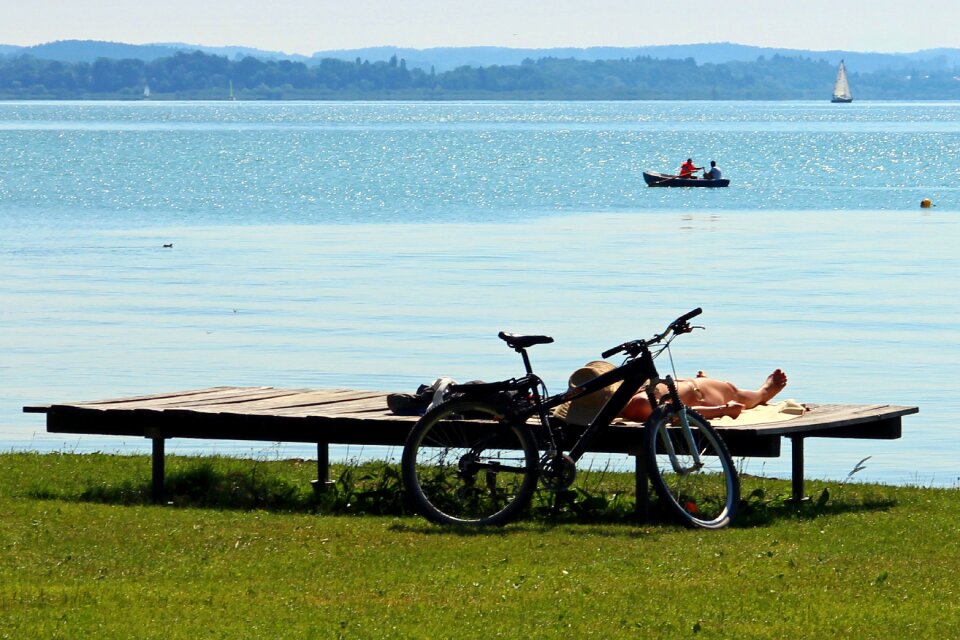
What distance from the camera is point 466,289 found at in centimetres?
3206

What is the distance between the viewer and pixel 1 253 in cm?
4253

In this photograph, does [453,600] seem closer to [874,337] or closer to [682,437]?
[682,437]

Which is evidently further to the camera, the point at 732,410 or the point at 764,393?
the point at 764,393

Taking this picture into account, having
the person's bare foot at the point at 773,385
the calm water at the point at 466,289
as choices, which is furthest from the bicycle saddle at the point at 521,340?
the calm water at the point at 466,289

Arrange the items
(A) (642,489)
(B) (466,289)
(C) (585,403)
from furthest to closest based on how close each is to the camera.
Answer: (B) (466,289) → (C) (585,403) → (A) (642,489)

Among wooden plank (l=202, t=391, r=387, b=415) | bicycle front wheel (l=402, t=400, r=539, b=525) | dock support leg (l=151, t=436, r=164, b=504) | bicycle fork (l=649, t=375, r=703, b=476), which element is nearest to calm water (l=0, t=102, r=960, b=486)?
wooden plank (l=202, t=391, r=387, b=415)

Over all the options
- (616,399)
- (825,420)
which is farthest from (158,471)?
(825,420)

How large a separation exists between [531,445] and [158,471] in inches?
99.5

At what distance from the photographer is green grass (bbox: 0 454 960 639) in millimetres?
7976

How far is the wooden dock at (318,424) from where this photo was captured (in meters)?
10.8

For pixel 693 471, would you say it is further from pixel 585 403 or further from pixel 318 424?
pixel 318 424

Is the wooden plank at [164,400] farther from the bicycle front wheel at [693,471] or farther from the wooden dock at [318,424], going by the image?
the bicycle front wheel at [693,471]

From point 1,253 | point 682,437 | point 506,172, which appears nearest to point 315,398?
point 682,437

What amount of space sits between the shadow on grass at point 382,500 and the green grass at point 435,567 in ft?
0.06
